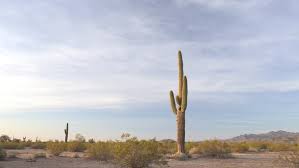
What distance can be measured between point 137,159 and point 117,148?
101cm

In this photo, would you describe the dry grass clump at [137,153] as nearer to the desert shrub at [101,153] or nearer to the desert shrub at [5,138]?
the desert shrub at [101,153]

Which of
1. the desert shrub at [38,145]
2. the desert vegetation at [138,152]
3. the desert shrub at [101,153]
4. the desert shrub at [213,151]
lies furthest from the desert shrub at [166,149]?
the desert shrub at [38,145]

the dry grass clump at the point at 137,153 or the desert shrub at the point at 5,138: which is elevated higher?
the desert shrub at the point at 5,138

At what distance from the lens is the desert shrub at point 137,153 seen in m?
18.5

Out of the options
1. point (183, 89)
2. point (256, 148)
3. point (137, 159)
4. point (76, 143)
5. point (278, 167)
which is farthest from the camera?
point (256, 148)

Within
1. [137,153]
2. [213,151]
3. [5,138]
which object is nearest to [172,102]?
[213,151]

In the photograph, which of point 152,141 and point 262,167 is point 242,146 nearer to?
point 262,167

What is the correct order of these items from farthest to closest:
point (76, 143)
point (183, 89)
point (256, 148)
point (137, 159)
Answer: point (256, 148) < point (76, 143) < point (183, 89) < point (137, 159)

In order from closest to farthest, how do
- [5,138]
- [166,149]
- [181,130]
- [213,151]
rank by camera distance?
1. [181,130]
2. [213,151]
3. [166,149]
4. [5,138]

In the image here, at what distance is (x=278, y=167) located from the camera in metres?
21.4

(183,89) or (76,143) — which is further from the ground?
(183,89)

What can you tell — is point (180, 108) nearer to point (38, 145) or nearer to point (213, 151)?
point (213, 151)

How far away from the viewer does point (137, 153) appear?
18.5 metres

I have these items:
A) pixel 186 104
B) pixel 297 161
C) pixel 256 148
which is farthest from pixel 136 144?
pixel 256 148
